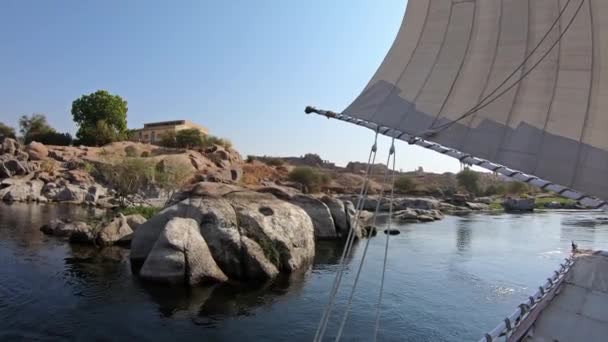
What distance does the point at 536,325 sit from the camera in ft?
24.8

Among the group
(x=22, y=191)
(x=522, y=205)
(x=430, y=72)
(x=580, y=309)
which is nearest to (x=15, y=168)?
(x=22, y=191)

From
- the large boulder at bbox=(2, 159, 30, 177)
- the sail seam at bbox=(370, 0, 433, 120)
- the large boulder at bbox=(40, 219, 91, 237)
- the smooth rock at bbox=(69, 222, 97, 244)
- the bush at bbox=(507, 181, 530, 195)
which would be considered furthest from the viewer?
the bush at bbox=(507, 181, 530, 195)

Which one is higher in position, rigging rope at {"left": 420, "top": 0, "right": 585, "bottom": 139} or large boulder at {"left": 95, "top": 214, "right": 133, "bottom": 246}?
rigging rope at {"left": 420, "top": 0, "right": 585, "bottom": 139}

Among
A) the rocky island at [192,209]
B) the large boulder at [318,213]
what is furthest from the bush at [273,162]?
the large boulder at [318,213]

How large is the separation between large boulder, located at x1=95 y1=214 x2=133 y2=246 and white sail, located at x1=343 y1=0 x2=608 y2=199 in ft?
58.4

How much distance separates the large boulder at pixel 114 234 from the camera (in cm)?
2138

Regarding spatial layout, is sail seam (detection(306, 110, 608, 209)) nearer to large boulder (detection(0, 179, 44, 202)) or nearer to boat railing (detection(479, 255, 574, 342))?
boat railing (detection(479, 255, 574, 342))

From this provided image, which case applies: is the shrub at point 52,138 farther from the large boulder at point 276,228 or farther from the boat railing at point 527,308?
the boat railing at point 527,308

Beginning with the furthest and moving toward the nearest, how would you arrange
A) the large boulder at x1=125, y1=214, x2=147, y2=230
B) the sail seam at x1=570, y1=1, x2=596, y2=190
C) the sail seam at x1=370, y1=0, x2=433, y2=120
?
1. the large boulder at x1=125, y1=214, x2=147, y2=230
2. the sail seam at x1=370, y1=0, x2=433, y2=120
3. the sail seam at x1=570, y1=1, x2=596, y2=190

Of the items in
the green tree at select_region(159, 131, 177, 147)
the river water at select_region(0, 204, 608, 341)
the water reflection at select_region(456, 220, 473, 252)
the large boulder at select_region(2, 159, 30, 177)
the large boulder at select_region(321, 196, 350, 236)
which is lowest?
the river water at select_region(0, 204, 608, 341)

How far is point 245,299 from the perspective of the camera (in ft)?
46.5

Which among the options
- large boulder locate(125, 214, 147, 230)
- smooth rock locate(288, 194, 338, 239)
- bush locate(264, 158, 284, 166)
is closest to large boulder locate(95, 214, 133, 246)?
large boulder locate(125, 214, 147, 230)

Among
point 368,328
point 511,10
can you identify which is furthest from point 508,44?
→ point 368,328

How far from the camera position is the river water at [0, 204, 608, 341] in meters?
11.5
